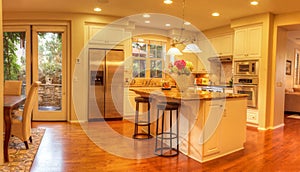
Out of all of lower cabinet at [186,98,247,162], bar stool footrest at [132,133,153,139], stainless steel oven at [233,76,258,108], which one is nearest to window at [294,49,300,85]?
stainless steel oven at [233,76,258,108]

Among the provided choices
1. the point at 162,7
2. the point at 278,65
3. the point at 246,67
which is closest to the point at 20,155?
the point at 162,7

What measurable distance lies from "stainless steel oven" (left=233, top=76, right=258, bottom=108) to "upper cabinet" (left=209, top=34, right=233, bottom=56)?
4.03 ft

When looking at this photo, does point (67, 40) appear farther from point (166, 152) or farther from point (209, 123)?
point (209, 123)

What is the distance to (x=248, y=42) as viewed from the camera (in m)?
5.69

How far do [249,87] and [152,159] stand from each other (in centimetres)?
345

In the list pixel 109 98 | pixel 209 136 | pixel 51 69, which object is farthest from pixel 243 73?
pixel 51 69

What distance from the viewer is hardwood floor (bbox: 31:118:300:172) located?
306 centimetres

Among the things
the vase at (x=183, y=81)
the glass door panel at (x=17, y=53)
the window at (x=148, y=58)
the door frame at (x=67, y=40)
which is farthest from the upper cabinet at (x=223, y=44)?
the glass door panel at (x=17, y=53)

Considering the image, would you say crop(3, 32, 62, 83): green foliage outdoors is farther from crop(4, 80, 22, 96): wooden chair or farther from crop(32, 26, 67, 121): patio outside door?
crop(4, 80, 22, 96): wooden chair

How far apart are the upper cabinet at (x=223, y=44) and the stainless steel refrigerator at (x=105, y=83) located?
3.02m

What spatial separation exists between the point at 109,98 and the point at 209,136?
3316 mm

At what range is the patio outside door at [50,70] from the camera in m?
5.84

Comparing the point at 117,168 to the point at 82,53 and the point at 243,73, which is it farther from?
the point at 243,73

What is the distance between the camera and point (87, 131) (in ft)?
16.1
